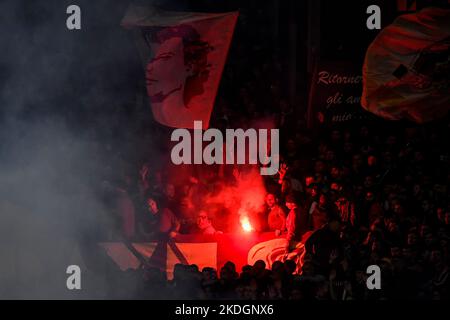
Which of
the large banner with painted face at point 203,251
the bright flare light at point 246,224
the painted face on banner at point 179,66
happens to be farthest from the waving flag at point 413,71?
the large banner with painted face at point 203,251

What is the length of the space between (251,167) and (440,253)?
227cm

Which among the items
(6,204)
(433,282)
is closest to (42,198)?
(6,204)

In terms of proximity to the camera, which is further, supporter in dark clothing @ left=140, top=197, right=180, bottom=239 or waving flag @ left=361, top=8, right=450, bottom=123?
waving flag @ left=361, top=8, right=450, bottom=123

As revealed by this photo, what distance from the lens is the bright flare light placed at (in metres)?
8.34

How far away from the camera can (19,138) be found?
8.79 m

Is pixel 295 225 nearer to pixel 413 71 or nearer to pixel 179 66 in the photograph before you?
pixel 179 66

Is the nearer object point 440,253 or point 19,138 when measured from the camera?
point 440,253

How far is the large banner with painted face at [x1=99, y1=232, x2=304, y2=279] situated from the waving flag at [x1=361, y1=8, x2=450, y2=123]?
6.50ft

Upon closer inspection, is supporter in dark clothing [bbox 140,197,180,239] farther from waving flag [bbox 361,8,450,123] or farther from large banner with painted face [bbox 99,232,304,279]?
waving flag [bbox 361,8,450,123]

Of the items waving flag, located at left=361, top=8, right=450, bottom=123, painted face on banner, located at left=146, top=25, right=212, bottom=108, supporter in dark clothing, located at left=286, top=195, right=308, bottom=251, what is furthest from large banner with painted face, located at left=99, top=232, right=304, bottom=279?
waving flag, located at left=361, top=8, right=450, bottom=123

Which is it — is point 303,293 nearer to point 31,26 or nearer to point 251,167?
point 251,167

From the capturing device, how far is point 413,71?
942 cm

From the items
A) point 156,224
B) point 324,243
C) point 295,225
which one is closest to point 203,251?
point 156,224

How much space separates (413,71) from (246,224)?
2.40 metres
